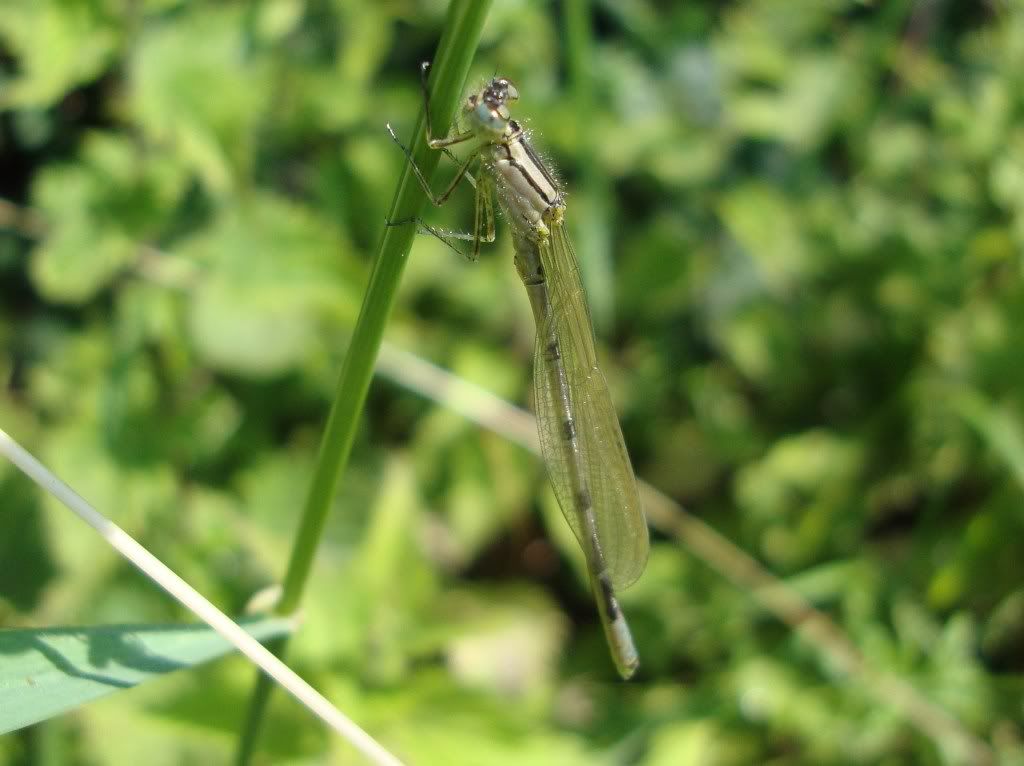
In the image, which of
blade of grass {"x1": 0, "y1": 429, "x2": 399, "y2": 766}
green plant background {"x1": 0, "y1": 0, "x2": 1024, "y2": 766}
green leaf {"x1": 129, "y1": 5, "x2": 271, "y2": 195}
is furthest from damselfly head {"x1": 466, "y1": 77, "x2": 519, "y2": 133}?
green leaf {"x1": 129, "y1": 5, "x2": 271, "y2": 195}

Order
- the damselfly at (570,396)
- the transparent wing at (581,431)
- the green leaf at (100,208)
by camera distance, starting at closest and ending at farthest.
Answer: the damselfly at (570,396) < the transparent wing at (581,431) < the green leaf at (100,208)

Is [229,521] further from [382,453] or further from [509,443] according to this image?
[509,443]

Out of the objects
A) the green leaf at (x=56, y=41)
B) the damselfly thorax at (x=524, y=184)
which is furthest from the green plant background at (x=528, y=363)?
the damselfly thorax at (x=524, y=184)

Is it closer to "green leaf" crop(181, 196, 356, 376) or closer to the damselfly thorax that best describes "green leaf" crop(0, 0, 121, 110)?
"green leaf" crop(181, 196, 356, 376)

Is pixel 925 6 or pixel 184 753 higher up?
pixel 925 6

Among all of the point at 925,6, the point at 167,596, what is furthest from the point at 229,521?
the point at 925,6

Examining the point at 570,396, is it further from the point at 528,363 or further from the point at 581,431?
the point at 528,363

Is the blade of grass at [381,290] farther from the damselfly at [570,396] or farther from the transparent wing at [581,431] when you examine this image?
the transparent wing at [581,431]
